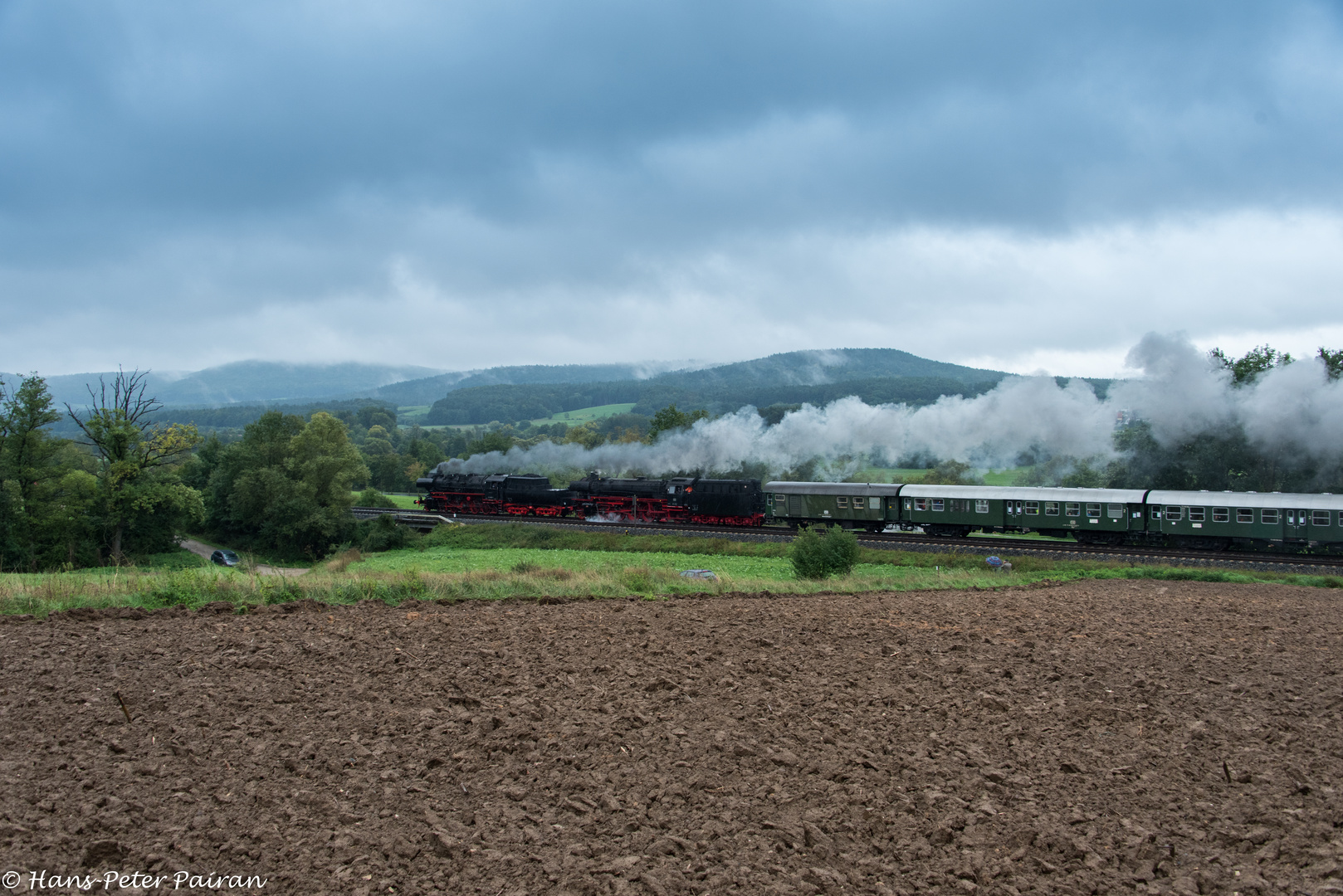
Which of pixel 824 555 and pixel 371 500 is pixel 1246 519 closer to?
pixel 824 555

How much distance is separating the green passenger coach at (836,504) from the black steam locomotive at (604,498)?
286 centimetres

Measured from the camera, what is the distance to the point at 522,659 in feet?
43.2

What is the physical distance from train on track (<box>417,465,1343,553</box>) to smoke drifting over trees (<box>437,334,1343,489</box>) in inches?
308

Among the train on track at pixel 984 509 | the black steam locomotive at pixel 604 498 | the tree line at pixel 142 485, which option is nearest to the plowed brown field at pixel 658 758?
the train on track at pixel 984 509

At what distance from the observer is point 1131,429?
5353 cm

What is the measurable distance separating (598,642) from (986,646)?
25.0 feet

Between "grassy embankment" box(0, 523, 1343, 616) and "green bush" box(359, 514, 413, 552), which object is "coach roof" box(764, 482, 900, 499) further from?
"green bush" box(359, 514, 413, 552)

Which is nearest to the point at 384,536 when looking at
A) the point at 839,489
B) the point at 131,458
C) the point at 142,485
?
the point at 142,485

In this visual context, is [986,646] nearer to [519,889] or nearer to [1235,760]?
[1235,760]

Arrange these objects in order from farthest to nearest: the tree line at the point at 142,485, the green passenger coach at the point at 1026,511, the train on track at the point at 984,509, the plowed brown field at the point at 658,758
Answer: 1. the tree line at the point at 142,485
2. the green passenger coach at the point at 1026,511
3. the train on track at the point at 984,509
4. the plowed brown field at the point at 658,758

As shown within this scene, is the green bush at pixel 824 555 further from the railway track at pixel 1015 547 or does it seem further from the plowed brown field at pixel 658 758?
the plowed brown field at pixel 658 758

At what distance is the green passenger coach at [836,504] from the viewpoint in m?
45.9

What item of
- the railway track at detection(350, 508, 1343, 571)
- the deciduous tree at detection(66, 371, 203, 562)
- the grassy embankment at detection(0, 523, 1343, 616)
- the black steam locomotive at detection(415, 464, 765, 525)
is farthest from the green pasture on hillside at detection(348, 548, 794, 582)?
the deciduous tree at detection(66, 371, 203, 562)

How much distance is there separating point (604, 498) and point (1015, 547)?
100 feet
